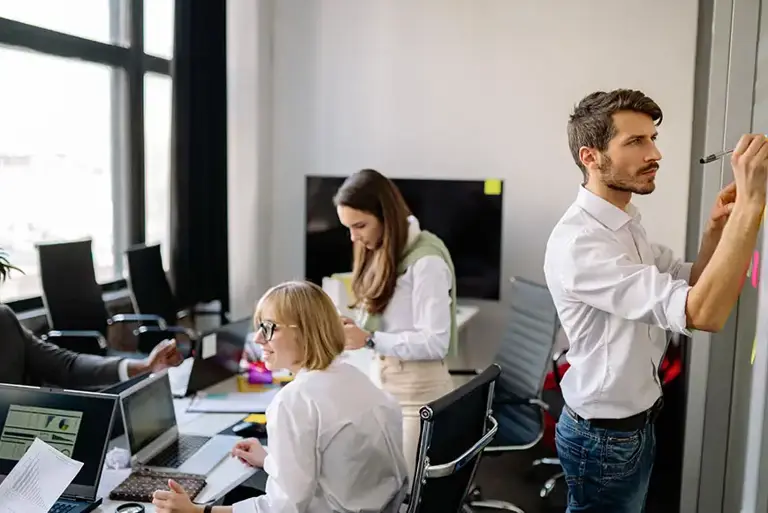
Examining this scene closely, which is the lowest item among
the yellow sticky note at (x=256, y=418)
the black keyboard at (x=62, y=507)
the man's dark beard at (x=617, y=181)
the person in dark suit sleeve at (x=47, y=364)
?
the black keyboard at (x=62, y=507)

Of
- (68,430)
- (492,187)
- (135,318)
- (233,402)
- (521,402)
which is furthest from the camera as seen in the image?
(492,187)

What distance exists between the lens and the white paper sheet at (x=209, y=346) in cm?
268

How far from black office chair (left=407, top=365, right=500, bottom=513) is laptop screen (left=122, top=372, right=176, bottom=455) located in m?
0.79

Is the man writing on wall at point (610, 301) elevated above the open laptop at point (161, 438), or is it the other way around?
the man writing on wall at point (610, 301)

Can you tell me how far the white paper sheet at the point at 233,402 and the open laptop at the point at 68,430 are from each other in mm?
726

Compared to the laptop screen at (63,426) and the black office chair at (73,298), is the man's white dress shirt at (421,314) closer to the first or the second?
the laptop screen at (63,426)

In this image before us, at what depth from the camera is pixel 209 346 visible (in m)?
2.71

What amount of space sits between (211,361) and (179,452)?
0.59m

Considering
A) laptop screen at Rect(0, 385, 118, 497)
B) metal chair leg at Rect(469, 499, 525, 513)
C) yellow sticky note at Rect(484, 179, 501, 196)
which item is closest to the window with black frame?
yellow sticky note at Rect(484, 179, 501, 196)

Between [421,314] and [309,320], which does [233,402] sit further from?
[309,320]

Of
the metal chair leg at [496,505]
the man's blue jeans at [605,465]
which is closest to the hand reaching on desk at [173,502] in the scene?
the man's blue jeans at [605,465]

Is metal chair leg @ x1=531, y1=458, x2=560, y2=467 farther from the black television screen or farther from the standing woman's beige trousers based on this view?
the standing woman's beige trousers

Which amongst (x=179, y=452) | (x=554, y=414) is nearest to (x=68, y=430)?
(x=179, y=452)

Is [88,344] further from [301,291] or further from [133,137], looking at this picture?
[301,291]
